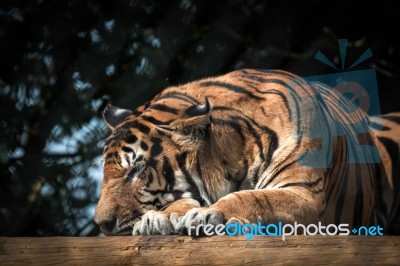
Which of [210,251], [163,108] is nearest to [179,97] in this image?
[163,108]

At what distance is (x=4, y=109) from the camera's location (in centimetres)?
210

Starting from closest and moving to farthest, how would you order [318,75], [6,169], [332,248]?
1. [332,248]
2. [318,75]
3. [6,169]

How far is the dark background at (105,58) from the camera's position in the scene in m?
1.93

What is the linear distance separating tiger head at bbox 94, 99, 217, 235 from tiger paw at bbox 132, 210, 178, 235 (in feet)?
0.40

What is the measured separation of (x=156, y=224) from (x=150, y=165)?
8.5 inches

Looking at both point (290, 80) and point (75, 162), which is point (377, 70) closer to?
point (290, 80)

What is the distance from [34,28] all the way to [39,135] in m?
0.30

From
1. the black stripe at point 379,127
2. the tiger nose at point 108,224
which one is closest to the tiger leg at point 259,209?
the tiger nose at point 108,224

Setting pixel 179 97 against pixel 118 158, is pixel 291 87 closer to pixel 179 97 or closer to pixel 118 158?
pixel 179 97

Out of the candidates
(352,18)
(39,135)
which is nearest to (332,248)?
(352,18)

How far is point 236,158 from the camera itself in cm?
159

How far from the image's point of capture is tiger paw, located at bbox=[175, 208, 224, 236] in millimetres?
1273

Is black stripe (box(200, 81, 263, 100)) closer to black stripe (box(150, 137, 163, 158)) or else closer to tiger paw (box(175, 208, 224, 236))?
black stripe (box(150, 137, 163, 158))

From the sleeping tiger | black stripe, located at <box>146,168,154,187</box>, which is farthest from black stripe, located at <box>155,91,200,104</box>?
black stripe, located at <box>146,168,154,187</box>
